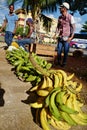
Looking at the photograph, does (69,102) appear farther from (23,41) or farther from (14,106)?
(23,41)

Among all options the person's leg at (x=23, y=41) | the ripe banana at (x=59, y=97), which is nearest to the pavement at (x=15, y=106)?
the ripe banana at (x=59, y=97)

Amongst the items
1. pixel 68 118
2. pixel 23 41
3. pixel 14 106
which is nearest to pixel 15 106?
pixel 14 106

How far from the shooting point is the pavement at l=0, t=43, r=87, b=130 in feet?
15.9

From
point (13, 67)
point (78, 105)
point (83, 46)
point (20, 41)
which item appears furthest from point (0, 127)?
point (83, 46)

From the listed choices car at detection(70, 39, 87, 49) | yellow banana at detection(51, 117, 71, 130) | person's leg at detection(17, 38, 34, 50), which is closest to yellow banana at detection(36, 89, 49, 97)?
yellow banana at detection(51, 117, 71, 130)

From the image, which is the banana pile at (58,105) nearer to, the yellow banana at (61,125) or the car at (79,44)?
the yellow banana at (61,125)

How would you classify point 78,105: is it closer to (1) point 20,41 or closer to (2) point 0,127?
(2) point 0,127

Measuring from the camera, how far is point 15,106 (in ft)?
17.7

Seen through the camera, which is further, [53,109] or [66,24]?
[66,24]

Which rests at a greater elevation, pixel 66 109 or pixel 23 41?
pixel 66 109

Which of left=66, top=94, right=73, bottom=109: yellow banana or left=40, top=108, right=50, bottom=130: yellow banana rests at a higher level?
left=66, top=94, right=73, bottom=109: yellow banana

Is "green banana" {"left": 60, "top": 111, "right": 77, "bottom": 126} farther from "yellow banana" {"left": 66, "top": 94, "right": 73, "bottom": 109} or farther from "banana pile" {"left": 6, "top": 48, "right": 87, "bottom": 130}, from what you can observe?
"yellow banana" {"left": 66, "top": 94, "right": 73, "bottom": 109}

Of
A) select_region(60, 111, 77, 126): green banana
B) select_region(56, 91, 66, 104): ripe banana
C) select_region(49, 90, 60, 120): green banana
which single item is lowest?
select_region(60, 111, 77, 126): green banana

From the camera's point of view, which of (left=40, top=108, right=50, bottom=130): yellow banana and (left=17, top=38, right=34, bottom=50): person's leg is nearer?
(left=40, top=108, right=50, bottom=130): yellow banana
